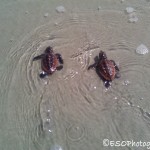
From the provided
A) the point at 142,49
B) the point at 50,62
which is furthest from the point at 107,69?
the point at 50,62

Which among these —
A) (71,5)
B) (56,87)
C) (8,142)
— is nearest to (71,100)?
(56,87)

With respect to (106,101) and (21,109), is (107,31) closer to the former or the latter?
(106,101)

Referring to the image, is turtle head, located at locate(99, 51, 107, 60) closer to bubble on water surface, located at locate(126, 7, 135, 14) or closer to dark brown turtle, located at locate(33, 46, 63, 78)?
dark brown turtle, located at locate(33, 46, 63, 78)

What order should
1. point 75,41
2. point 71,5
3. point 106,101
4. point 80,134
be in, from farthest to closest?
point 71,5 → point 75,41 → point 106,101 → point 80,134

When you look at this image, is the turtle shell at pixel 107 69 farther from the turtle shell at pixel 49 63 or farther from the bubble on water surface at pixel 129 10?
the bubble on water surface at pixel 129 10

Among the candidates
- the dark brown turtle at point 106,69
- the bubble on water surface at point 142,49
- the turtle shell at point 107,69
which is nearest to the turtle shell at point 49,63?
the dark brown turtle at point 106,69

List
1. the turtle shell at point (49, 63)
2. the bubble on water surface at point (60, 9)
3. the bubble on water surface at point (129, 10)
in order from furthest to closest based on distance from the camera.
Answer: the bubble on water surface at point (60, 9)
the bubble on water surface at point (129, 10)
the turtle shell at point (49, 63)
